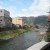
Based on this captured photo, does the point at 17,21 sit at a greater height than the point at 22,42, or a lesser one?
greater

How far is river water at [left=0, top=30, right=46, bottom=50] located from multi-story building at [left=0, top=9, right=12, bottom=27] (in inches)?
20.8

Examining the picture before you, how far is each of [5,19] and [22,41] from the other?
780 millimetres

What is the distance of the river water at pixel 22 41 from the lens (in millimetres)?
3407

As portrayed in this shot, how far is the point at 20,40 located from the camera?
3697 mm

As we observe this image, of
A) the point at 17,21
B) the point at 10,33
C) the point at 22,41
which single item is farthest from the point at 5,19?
the point at 22,41

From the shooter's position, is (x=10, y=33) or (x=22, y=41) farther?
(x=22, y=41)

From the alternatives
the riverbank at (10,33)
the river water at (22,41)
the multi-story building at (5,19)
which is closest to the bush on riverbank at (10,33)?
the riverbank at (10,33)

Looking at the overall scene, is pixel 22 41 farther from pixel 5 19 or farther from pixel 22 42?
pixel 5 19

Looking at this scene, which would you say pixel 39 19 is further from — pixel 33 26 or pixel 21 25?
pixel 21 25

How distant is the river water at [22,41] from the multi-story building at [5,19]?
528 millimetres

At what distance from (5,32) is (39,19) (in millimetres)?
938

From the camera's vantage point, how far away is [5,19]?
10.8ft

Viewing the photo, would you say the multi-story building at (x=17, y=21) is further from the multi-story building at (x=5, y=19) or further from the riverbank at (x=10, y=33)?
the riverbank at (x=10, y=33)

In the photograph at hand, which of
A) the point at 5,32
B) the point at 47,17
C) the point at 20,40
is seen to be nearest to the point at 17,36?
the point at 20,40
